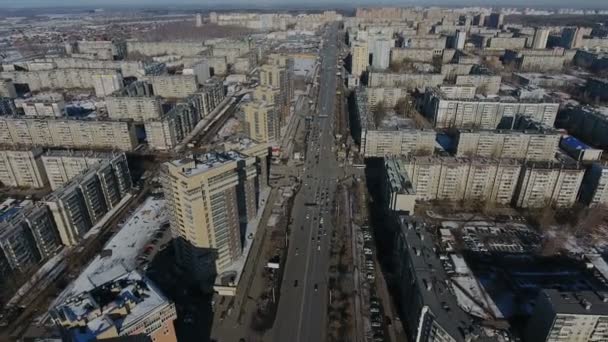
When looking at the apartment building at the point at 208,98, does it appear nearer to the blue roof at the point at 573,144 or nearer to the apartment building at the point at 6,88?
the apartment building at the point at 6,88

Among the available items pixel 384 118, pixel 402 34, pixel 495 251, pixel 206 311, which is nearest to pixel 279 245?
pixel 206 311

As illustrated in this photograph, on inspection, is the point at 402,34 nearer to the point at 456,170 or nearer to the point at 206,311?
the point at 456,170

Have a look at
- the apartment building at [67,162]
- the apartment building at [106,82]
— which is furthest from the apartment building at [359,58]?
the apartment building at [67,162]

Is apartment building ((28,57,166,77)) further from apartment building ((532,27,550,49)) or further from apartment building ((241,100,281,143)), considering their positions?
apartment building ((532,27,550,49))

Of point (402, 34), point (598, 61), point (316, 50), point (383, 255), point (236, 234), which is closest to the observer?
point (236, 234)

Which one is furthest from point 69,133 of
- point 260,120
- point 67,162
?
point 260,120
